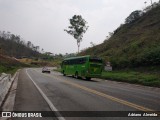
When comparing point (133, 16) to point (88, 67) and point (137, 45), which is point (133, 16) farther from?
point (88, 67)

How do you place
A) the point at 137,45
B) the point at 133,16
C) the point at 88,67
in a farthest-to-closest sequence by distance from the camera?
the point at 133,16, the point at 137,45, the point at 88,67

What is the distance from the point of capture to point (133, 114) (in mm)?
10023

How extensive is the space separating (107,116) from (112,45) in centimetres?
5748

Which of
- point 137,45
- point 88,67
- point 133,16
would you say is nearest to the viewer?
point 88,67

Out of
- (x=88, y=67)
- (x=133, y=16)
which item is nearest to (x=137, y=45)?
(x=88, y=67)

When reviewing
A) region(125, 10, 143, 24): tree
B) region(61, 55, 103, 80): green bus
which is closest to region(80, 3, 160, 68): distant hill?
region(125, 10, 143, 24): tree

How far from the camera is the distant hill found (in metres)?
41.8

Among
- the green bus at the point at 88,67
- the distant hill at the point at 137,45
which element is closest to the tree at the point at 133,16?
the distant hill at the point at 137,45

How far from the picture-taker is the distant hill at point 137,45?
41753mm

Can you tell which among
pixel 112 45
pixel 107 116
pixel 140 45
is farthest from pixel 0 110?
pixel 112 45

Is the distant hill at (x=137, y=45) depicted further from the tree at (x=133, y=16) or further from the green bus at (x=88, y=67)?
the green bus at (x=88, y=67)

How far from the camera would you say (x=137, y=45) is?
51.9 metres

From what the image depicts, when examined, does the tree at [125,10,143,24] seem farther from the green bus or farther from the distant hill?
the green bus

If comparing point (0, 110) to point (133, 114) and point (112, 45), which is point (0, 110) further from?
point (112, 45)
